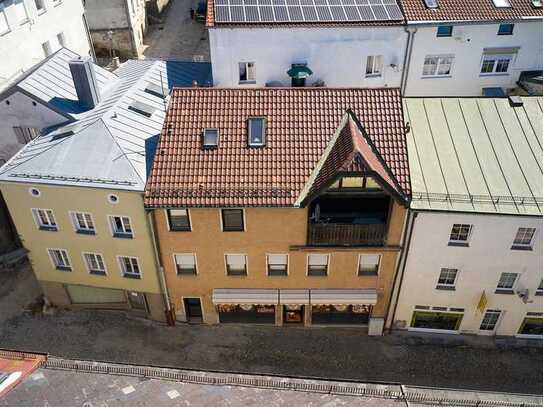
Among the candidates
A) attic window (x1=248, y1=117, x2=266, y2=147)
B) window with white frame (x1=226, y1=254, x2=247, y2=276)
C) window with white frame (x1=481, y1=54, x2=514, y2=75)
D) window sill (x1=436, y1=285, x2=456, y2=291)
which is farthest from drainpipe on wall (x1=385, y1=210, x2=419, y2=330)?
window with white frame (x1=481, y1=54, x2=514, y2=75)

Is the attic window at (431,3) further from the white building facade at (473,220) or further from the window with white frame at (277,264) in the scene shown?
the window with white frame at (277,264)

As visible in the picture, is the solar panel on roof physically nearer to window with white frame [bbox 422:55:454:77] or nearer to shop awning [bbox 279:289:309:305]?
window with white frame [bbox 422:55:454:77]

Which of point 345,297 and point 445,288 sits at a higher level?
point 445,288

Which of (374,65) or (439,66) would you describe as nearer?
(374,65)

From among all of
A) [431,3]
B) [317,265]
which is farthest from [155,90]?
[431,3]

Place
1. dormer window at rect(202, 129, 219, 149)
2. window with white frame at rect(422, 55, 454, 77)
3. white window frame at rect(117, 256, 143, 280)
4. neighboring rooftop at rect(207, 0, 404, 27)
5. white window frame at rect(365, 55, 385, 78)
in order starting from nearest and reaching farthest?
dormer window at rect(202, 129, 219, 149)
white window frame at rect(117, 256, 143, 280)
neighboring rooftop at rect(207, 0, 404, 27)
white window frame at rect(365, 55, 385, 78)
window with white frame at rect(422, 55, 454, 77)

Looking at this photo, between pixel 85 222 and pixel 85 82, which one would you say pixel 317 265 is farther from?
pixel 85 82
